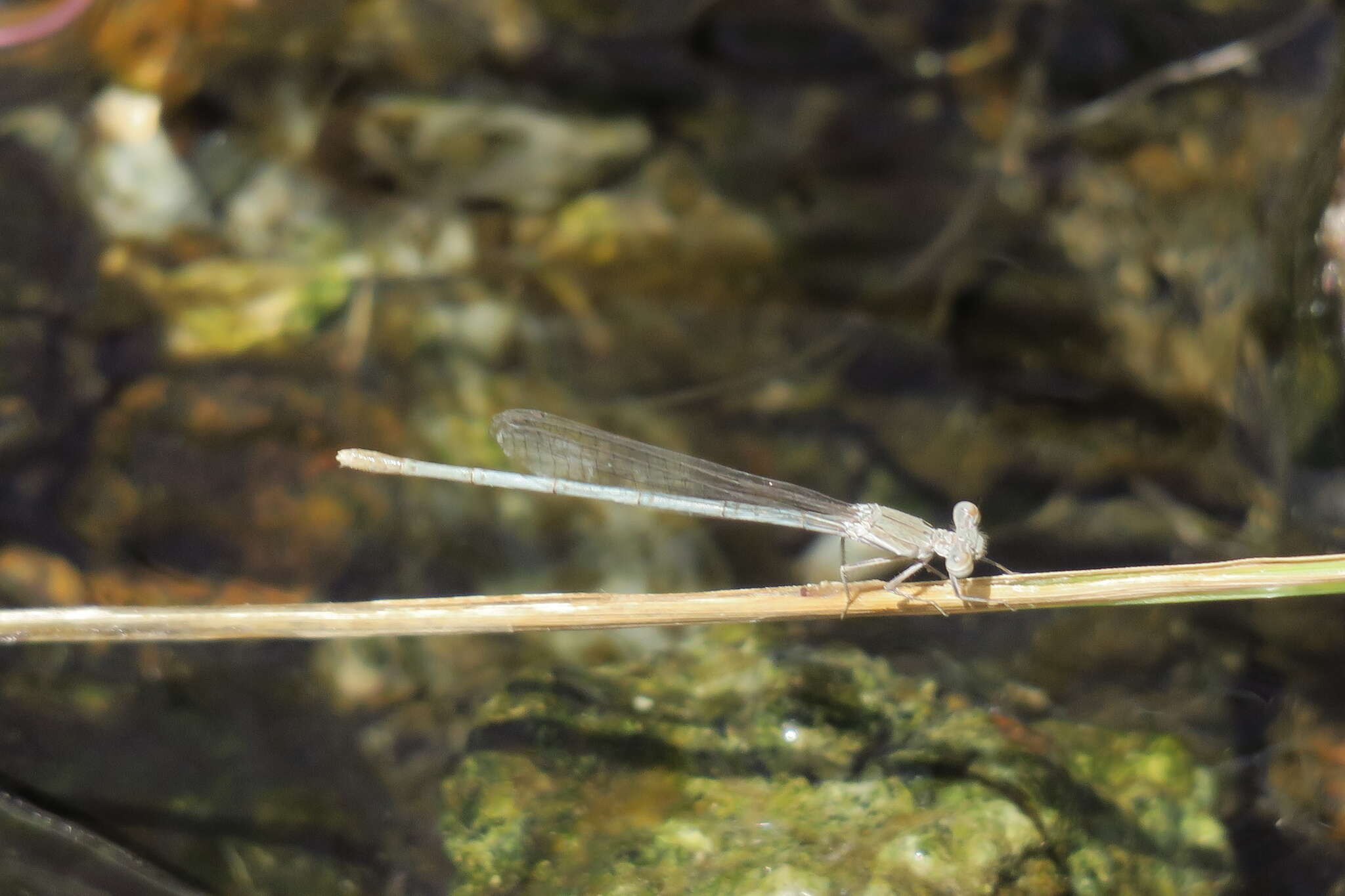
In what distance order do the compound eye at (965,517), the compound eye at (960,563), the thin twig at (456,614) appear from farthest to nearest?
the compound eye at (965,517) < the compound eye at (960,563) < the thin twig at (456,614)

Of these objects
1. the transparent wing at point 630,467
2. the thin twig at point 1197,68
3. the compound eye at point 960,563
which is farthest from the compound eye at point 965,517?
the thin twig at point 1197,68

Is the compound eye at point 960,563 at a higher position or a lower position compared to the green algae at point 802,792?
higher

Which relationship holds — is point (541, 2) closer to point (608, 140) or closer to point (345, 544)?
point (608, 140)

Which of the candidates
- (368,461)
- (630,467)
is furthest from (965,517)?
(368,461)

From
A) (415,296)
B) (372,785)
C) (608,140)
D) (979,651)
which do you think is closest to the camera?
(372,785)

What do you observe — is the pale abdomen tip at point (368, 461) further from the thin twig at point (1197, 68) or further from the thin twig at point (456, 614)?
the thin twig at point (1197, 68)

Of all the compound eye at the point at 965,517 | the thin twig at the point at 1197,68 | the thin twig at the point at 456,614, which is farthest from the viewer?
the thin twig at the point at 1197,68

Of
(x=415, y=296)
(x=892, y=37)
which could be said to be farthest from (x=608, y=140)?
(x=892, y=37)
